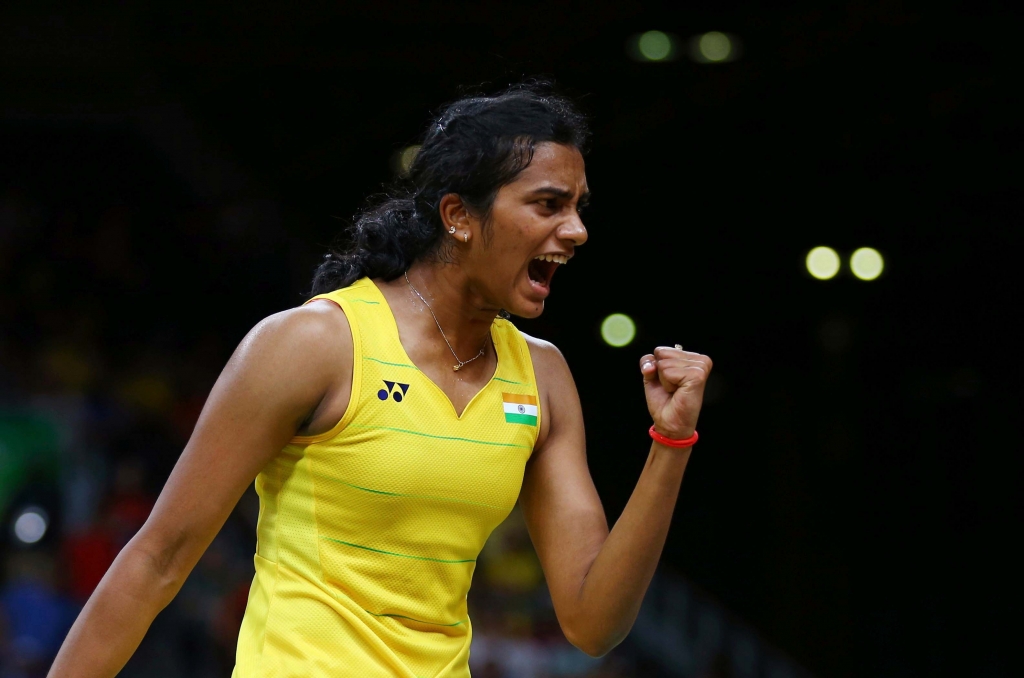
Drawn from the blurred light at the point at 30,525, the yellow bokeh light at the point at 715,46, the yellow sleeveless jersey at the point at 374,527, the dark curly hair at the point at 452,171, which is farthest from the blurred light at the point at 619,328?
the yellow sleeveless jersey at the point at 374,527

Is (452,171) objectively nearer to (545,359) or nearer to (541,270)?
(541,270)

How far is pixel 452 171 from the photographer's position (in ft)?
7.68

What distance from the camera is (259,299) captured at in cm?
817

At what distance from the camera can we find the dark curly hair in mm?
2281

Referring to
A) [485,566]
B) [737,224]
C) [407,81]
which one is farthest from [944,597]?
[407,81]

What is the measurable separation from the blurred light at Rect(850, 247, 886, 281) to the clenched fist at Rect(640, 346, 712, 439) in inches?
271

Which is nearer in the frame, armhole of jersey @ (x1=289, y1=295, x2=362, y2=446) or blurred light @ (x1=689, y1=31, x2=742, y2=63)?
armhole of jersey @ (x1=289, y1=295, x2=362, y2=446)

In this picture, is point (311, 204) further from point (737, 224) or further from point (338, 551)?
point (338, 551)

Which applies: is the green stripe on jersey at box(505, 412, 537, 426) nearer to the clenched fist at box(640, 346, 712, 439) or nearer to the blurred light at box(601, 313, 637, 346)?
the clenched fist at box(640, 346, 712, 439)

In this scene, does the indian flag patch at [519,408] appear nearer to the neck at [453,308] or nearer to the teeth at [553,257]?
the neck at [453,308]

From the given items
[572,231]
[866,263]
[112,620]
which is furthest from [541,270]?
[866,263]

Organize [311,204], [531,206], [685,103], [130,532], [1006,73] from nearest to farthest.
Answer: [531,206] < [130,532] < [1006,73] < [685,103] < [311,204]

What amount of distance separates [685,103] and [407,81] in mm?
2042

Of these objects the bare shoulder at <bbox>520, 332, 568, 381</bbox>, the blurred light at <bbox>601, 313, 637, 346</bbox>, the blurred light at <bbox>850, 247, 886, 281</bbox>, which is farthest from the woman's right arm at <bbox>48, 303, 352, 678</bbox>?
the blurred light at <bbox>601, 313, 637, 346</bbox>
